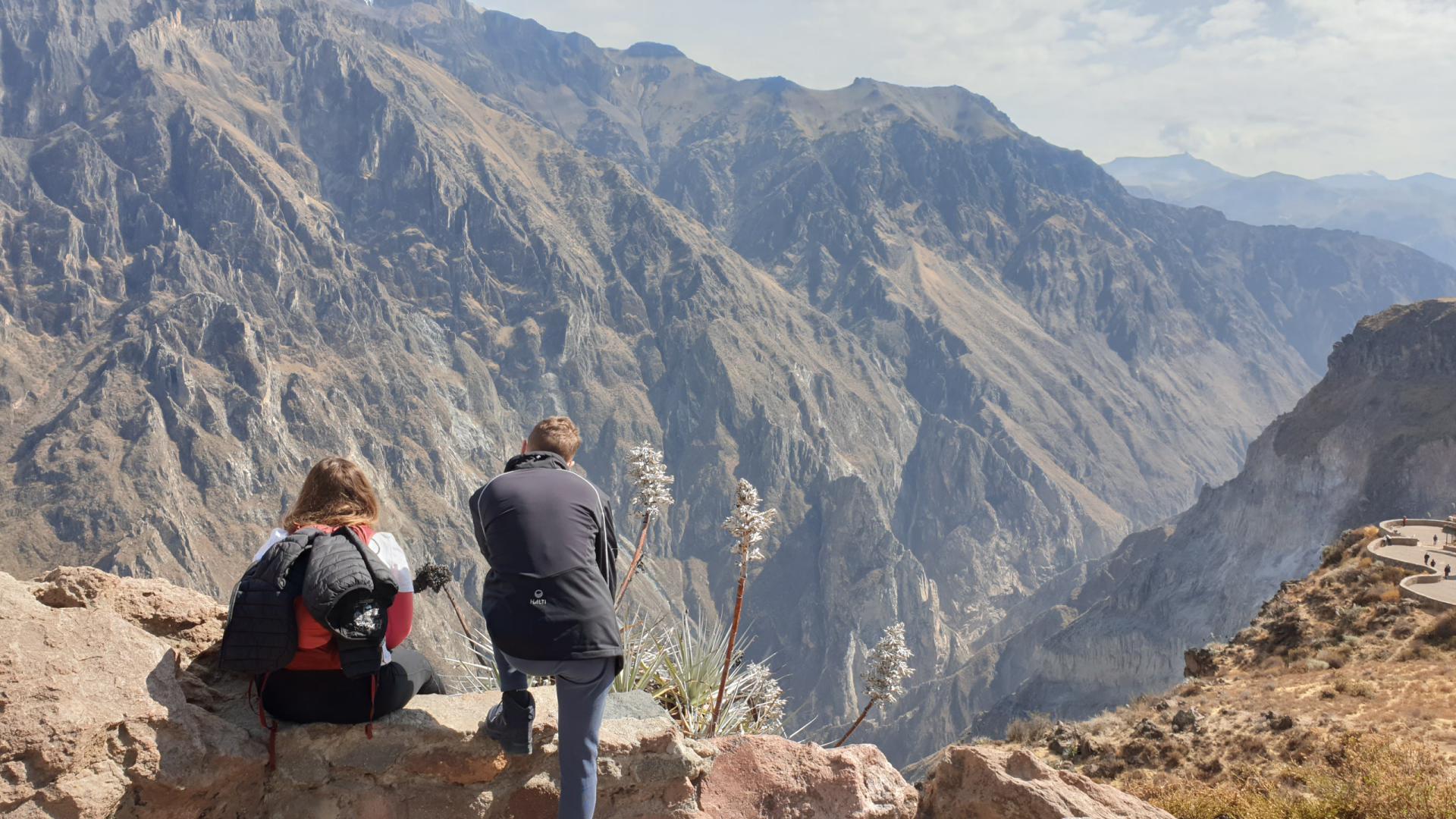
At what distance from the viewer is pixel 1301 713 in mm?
11531

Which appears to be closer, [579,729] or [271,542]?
[271,542]

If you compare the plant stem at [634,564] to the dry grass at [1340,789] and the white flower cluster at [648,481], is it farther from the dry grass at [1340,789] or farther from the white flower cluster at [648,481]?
the dry grass at [1340,789]

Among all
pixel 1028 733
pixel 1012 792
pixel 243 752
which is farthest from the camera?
pixel 1028 733

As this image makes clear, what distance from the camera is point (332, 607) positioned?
4.06m

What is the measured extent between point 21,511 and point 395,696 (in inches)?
5662

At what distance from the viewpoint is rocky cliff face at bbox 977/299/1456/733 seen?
7869cm

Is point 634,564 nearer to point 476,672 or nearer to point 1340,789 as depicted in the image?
point 476,672

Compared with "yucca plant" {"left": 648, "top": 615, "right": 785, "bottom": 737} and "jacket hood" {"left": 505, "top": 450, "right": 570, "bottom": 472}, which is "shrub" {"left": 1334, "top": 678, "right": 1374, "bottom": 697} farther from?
"jacket hood" {"left": 505, "top": 450, "right": 570, "bottom": 472}

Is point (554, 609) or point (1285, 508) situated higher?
point (554, 609)

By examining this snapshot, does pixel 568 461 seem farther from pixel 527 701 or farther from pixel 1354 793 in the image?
pixel 1354 793

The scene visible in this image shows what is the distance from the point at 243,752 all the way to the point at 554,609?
5.20ft

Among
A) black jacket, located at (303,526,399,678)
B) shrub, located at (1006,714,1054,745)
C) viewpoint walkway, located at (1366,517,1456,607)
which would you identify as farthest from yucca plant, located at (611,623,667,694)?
viewpoint walkway, located at (1366,517,1456,607)

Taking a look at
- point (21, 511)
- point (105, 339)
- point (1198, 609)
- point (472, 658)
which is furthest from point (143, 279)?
point (472, 658)

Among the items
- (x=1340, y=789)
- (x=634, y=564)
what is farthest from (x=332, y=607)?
(x=1340, y=789)
